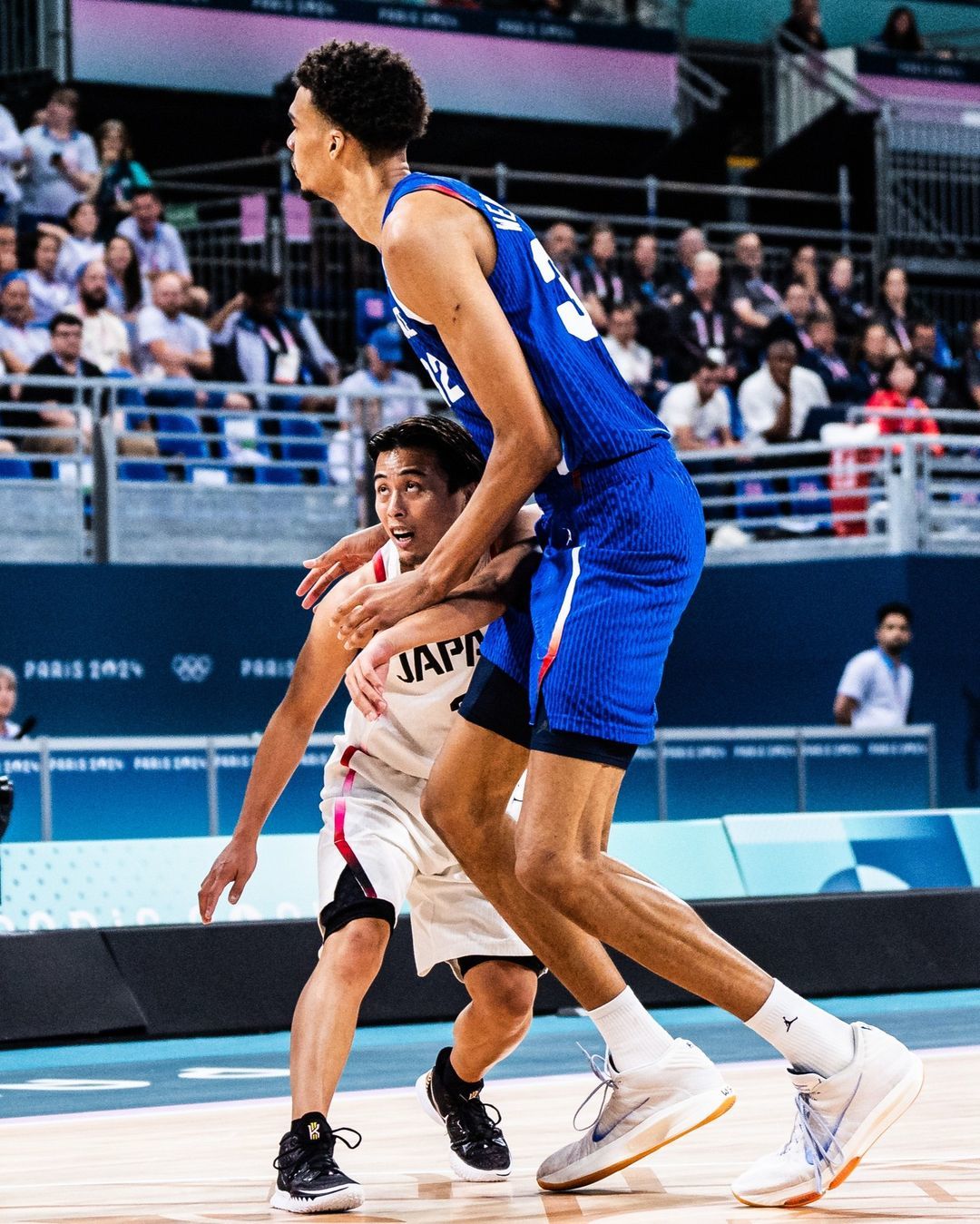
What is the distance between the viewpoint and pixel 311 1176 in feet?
14.7

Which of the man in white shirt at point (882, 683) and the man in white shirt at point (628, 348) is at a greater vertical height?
the man in white shirt at point (628, 348)

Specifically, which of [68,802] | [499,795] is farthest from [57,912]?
[499,795]

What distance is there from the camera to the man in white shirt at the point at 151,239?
1569 cm

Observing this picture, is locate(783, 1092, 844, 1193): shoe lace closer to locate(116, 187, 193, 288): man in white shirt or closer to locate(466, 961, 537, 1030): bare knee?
locate(466, 961, 537, 1030): bare knee

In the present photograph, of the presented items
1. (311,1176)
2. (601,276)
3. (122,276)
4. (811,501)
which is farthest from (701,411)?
(311,1176)

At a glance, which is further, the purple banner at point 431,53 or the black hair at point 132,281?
→ the purple banner at point 431,53

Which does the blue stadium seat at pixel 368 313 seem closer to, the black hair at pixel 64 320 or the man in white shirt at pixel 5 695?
the black hair at pixel 64 320

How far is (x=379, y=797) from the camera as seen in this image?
5.28m

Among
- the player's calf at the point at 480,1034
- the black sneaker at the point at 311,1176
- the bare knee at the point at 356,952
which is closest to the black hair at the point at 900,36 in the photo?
the player's calf at the point at 480,1034

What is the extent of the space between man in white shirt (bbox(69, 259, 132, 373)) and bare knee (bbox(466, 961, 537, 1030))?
9.66 m

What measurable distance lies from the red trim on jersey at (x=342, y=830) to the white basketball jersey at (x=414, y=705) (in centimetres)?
2

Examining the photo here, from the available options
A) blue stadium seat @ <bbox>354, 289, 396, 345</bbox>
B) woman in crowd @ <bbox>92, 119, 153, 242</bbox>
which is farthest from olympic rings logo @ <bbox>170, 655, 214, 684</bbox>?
blue stadium seat @ <bbox>354, 289, 396, 345</bbox>

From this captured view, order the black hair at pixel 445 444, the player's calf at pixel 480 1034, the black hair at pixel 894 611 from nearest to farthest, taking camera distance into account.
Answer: the black hair at pixel 445 444 < the player's calf at pixel 480 1034 < the black hair at pixel 894 611

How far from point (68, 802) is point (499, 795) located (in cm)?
668
